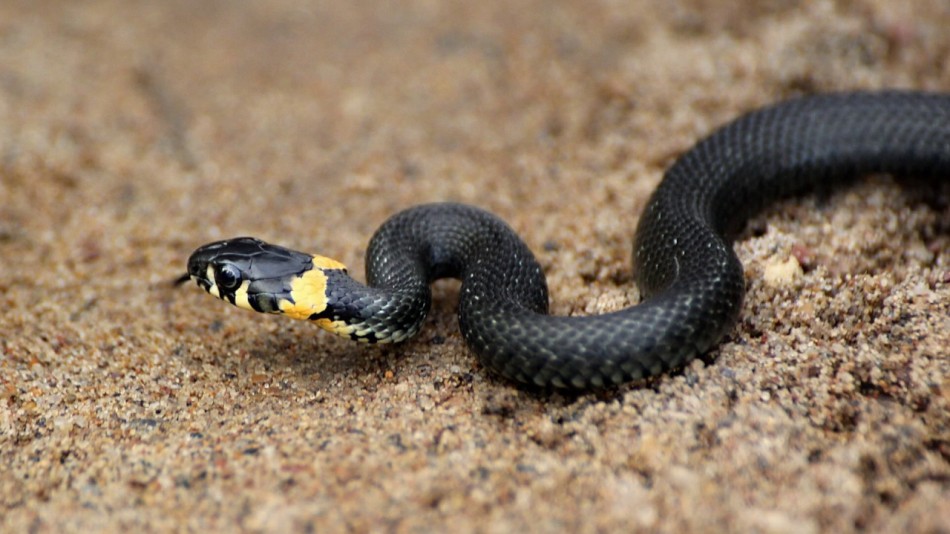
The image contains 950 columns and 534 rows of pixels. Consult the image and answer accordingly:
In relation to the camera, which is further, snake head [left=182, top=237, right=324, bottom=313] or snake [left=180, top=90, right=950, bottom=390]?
snake head [left=182, top=237, right=324, bottom=313]

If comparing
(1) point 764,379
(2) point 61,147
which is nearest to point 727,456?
(1) point 764,379

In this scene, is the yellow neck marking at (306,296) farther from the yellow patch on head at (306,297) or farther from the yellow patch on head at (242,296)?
the yellow patch on head at (242,296)

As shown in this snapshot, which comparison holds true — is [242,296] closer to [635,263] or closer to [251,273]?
[251,273]

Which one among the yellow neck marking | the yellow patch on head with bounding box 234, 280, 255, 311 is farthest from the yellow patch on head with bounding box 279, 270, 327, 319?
the yellow patch on head with bounding box 234, 280, 255, 311

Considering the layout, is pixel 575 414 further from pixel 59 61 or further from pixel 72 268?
pixel 59 61

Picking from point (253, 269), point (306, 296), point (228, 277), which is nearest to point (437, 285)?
point (306, 296)

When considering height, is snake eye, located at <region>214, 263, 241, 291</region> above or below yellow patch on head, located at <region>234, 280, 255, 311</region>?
above

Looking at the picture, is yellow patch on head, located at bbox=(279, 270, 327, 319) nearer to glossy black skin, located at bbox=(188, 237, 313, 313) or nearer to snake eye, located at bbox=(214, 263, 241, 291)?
glossy black skin, located at bbox=(188, 237, 313, 313)

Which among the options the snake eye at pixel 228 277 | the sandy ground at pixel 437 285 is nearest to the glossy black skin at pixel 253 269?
the snake eye at pixel 228 277
